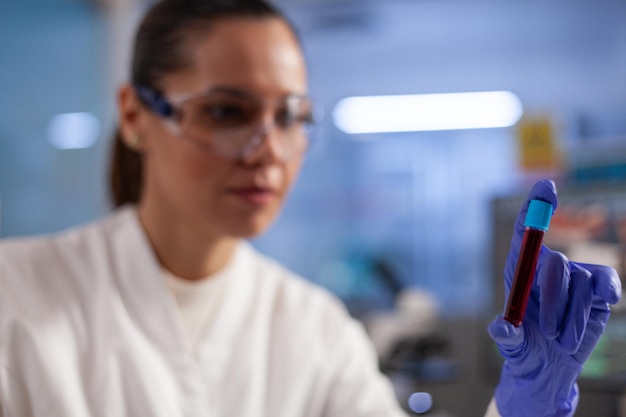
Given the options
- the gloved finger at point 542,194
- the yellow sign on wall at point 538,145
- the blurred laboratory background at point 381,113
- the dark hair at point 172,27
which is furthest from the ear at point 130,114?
the blurred laboratory background at point 381,113

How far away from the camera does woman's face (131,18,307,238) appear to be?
1.14m

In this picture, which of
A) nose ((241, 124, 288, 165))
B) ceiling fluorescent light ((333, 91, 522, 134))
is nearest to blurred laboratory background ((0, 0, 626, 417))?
ceiling fluorescent light ((333, 91, 522, 134))

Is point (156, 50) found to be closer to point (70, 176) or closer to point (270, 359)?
point (270, 359)

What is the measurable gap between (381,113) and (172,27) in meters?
3.34

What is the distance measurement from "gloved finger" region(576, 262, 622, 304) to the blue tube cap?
8 centimetres

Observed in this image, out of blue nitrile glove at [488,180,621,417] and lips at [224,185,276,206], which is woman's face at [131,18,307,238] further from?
A: blue nitrile glove at [488,180,621,417]

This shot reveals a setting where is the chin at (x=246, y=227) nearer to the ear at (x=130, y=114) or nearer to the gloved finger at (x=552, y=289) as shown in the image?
the ear at (x=130, y=114)

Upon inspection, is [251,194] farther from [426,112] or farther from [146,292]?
[426,112]

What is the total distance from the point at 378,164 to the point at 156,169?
3462 millimetres

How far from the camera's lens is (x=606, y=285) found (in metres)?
0.73

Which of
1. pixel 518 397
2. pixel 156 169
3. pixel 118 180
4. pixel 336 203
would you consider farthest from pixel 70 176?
pixel 518 397

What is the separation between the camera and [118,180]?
4.94ft

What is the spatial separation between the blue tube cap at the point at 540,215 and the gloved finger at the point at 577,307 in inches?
2.8

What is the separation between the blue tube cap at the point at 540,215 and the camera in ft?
2.38
